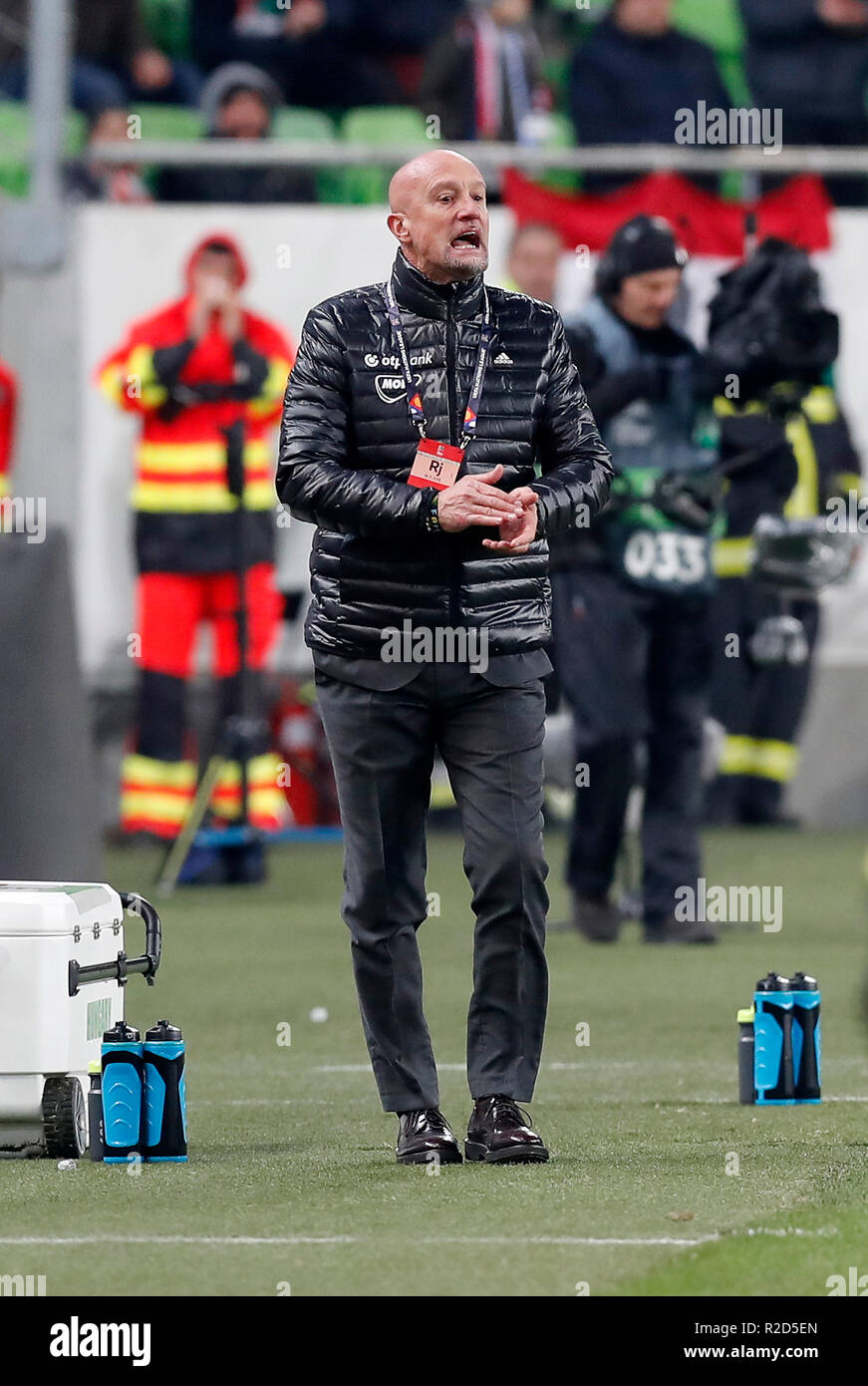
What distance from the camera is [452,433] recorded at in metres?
6.23

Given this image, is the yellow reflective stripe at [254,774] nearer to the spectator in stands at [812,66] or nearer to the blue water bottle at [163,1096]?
the spectator in stands at [812,66]

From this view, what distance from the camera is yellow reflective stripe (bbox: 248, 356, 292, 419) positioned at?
13328 mm

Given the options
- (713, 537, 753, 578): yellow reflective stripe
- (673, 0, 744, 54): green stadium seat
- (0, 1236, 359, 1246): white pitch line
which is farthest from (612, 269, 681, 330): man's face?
(673, 0, 744, 54): green stadium seat

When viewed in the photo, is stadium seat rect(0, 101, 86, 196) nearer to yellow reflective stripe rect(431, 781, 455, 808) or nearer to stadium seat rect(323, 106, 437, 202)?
stadium seat rect(323, 106, 437, 202)

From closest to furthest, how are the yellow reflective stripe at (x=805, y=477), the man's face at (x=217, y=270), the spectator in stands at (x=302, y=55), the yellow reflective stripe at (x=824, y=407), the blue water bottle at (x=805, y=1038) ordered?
the blue water bottle at (x=805, y=1038), the man's face at (x=217, y=270), the yellow reflective stripe at (x=805, y=477), the yellow reflective stripe at (x=824, y=407), the spectator in stands at (x=302, y=55)

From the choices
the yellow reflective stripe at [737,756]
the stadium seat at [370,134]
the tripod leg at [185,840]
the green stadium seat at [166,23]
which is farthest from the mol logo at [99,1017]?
the green stadium seat at [166,23]

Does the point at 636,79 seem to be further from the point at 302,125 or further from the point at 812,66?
the point at 302,125

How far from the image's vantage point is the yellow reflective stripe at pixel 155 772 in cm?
1367

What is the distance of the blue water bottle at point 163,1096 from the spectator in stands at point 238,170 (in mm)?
8495

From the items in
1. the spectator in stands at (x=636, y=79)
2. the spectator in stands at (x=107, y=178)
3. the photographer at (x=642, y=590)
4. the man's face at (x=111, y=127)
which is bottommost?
the photographer at (x=642, y=590)
